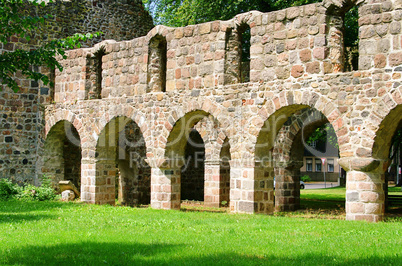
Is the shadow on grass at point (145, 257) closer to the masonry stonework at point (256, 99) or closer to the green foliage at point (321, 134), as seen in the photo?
the masonry stonework at point (256, 99)

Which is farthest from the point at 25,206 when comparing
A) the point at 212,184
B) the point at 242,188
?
the point at 212,184

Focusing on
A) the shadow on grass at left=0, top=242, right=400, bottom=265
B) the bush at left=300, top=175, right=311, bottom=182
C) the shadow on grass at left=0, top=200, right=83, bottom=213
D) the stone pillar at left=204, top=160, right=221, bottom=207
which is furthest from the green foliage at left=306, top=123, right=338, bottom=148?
the bush at left=300, top=175, right=311, bottom=182

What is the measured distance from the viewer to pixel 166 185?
13.6 m

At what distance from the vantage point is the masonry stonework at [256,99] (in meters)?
10.3

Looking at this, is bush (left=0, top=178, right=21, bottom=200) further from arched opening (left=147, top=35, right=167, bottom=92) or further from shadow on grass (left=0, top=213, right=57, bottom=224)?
arched opening (left=147, top=35, right=167, bottom=92)

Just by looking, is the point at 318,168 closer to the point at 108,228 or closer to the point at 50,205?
the point at 50,205

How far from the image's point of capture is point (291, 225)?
9508 mm

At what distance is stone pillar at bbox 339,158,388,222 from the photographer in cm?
1023

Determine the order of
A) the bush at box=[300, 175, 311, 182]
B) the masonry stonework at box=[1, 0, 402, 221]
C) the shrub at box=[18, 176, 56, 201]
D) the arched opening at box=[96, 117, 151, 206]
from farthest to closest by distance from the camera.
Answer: the bush at box=[300, 175, 311, 182]
the arched opening at box=[96, 117, 151, 206]
the shrub at box=[18, 176, 56, 201]
the masonry stonework at box=[1, 0, 402, 221]

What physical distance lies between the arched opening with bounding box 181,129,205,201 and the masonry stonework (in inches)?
238

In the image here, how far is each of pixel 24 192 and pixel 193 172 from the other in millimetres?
7810

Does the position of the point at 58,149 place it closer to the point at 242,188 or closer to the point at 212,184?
the point at 212,184

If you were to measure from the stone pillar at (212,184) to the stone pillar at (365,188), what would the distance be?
24.9 feet

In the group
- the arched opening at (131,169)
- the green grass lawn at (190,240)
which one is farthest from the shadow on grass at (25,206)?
the arched opening at (131,169)
